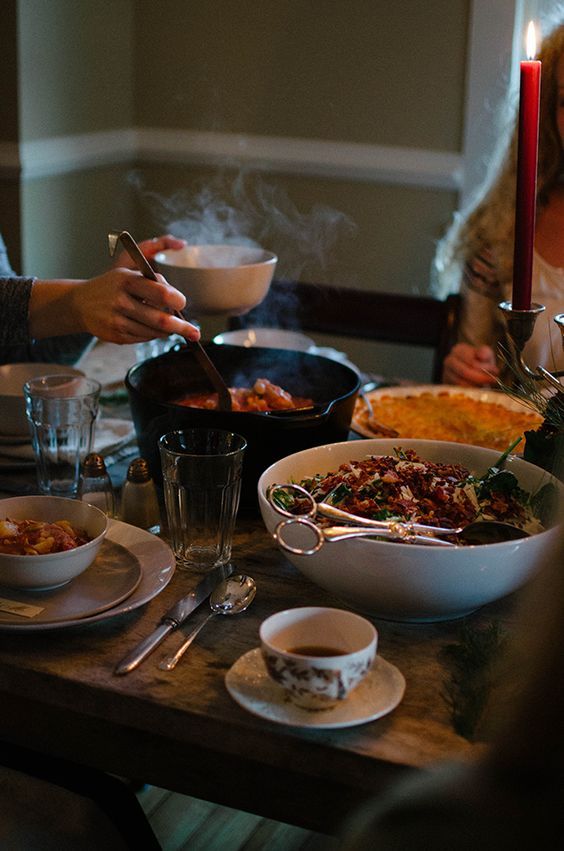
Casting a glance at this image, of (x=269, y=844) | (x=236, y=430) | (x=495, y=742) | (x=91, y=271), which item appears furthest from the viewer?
(x=91, y=271)

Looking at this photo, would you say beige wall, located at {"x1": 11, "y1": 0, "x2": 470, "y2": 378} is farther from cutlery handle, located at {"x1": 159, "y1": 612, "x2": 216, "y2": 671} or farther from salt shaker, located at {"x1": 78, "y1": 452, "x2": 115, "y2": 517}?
cutlery handle, located at {"x1": 159, "y1": 612, "x2": 216, "y2": 671}

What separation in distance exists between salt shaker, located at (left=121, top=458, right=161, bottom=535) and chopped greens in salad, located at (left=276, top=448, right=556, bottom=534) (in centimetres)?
23

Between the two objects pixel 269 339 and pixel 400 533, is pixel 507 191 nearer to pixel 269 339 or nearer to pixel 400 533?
pixel 269 339

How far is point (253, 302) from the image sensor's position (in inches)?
69.3

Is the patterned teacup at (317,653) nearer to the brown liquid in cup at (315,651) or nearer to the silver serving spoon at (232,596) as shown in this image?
the brown liquid in cup at (315,651)

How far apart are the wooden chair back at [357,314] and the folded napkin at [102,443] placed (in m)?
0.73

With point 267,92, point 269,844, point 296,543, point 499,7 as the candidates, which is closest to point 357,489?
point 296,543

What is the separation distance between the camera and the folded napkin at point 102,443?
5.24ft

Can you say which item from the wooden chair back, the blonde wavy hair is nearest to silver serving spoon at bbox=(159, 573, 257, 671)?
the wooden chair back

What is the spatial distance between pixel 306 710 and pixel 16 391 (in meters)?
1.02

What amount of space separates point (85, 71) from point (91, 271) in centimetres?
76

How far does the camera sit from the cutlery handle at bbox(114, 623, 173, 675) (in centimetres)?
103

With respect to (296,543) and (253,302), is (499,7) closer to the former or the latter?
(253,302)

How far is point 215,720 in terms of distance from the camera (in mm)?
958
